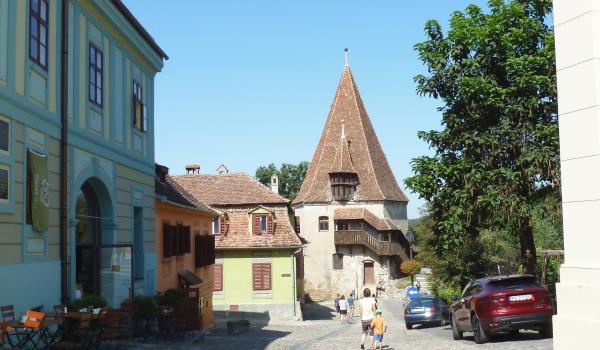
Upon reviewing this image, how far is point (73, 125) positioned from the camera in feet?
49.6

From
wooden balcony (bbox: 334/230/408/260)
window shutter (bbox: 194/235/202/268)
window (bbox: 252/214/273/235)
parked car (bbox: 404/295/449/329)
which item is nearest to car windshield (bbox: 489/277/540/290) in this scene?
parked car (bbox: 404/295/449/329)

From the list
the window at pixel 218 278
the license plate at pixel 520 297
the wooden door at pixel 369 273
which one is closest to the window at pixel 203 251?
the window at pixel 218 278

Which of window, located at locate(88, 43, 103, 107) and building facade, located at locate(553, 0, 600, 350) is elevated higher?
window, located at locate(88, 43, 103, 107)

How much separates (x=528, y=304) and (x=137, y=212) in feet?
34.7

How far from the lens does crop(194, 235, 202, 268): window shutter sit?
91.8 ft

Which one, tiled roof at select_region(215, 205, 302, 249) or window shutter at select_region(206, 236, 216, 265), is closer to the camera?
window shutter at select_region(206, 236, 216, 265)

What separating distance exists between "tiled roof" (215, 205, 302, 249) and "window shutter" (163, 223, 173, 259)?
20746 millimetres

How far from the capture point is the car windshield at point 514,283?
15977 millimetres

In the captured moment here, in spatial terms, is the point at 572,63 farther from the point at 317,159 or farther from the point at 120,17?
the point at 317,159

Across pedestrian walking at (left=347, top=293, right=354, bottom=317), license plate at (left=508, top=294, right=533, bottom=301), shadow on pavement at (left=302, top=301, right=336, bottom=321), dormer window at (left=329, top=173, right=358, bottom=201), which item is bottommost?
shadow on pavement at (left=302, top=301, right=336, bottom=321)

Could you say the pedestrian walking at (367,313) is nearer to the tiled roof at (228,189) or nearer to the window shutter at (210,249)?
the window shutter at (210,249)

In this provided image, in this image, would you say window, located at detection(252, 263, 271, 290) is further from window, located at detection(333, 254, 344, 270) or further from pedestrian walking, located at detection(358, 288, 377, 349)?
pedestrian walking, located at detection(358, 288, 377, 349)

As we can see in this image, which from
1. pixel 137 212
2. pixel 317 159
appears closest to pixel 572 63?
pixel 137 212

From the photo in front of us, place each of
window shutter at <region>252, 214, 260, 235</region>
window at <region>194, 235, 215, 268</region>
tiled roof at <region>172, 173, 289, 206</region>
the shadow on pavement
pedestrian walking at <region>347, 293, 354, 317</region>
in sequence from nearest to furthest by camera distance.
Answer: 1. window at <region>194, 235, 215, 268</region>
2. window shutter at <region>252, 214, 260, 235</region>
3. tiled roof at <region>172, 173, 289, 206</region>
4. pedestrian walking at <region>347, 293, 354, 317</region>
5. the shadow on pavement
